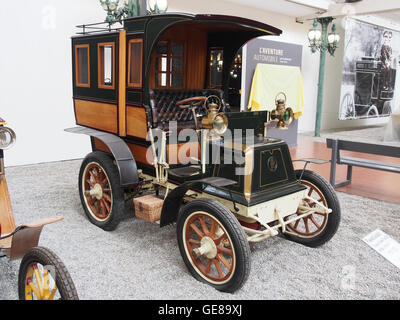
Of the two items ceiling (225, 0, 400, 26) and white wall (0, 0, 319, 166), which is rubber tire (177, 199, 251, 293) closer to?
white wall (0, 0, 319, 166)

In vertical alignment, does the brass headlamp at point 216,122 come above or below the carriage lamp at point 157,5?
below

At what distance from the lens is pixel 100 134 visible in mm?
3521

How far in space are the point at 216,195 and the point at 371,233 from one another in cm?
→ 169

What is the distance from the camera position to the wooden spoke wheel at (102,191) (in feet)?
10.7

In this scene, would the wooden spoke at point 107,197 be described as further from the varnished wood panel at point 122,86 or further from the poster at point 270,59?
the poster at point 270,59

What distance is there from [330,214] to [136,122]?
1816 mm

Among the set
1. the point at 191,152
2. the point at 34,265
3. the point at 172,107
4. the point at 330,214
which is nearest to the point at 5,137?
the point at 34,265

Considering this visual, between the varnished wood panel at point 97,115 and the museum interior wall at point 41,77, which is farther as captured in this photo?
the museum interior wall at point 41,77

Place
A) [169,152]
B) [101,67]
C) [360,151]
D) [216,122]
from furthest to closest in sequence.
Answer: [360,151], [101,67], [169,152], [216,122]

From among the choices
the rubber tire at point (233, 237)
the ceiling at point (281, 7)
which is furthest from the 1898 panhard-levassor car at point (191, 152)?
the ceiling at point (281, 7)

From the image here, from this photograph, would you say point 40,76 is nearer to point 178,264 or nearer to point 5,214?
point 5,214

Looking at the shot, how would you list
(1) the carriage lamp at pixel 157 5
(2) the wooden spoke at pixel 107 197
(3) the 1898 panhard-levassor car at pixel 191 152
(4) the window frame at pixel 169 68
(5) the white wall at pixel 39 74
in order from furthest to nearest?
(5) the white wall at pixel 39 74
(1) the carriage lamp at pixel 157 5
(4) the window frame at pixel 169 68
(2) the wooden spoke at pixel 107 197
(3) the 1898 panhard-levassor car at pixel 191 152

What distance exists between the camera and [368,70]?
1122cm

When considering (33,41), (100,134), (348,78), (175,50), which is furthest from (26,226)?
(348,78)
